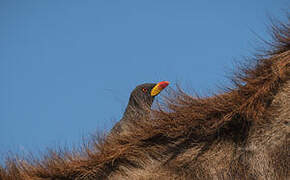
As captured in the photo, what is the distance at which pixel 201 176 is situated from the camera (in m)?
3.53

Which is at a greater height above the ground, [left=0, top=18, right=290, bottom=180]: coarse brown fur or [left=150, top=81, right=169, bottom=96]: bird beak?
[left=150, top=81, right=169, bottom=96]: bird beak

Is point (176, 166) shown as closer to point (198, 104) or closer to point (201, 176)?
point (201, 176)

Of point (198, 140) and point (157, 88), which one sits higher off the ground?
point (157, 88)

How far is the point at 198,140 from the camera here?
3779mm

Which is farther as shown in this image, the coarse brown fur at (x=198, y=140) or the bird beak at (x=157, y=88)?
the bird beak at (x=157, y=88)

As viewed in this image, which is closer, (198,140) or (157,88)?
(198,140)

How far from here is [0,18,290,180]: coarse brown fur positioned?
349 cm

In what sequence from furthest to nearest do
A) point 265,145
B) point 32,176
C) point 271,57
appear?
point 271,57 < point 32,176 < point 265,145

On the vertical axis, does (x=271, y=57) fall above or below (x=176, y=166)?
above

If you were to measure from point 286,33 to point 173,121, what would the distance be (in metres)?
1.76

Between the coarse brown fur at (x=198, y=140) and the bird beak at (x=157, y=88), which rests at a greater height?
the bird beak at (x=157, y=88)

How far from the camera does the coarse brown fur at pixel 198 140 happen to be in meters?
3.49

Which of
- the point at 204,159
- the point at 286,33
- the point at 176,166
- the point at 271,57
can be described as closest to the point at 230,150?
the point at 204,159

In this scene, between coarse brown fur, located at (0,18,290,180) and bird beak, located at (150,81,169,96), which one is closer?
coarse brown fur, located at (0,18,290,180)
